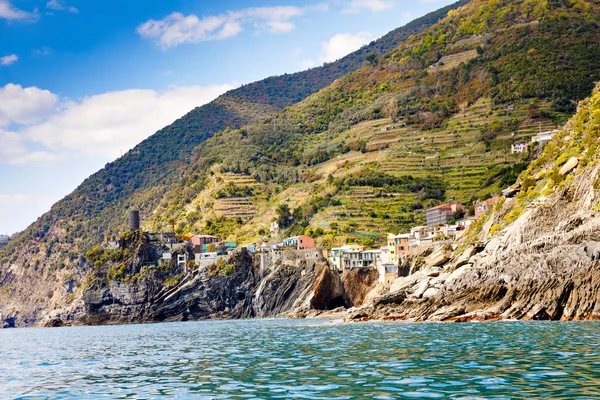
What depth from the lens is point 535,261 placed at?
162 feet

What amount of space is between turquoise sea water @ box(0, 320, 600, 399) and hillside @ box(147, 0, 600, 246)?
80.8 m

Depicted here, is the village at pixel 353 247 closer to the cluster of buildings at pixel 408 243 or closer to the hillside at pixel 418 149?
the cluster of buildings at pixel 408 243

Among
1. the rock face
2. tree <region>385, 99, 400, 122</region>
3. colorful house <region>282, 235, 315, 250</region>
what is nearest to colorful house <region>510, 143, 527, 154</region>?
colorful house <region>282, 235, 315, 250</region>

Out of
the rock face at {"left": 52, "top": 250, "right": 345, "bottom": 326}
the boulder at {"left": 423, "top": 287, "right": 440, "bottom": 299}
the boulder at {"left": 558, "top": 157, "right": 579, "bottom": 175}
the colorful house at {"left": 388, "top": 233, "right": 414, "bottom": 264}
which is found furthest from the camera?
the rock face at {"left": 52, "top": 250, "right": 345, "bottom": 326}

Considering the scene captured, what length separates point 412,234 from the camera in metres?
106

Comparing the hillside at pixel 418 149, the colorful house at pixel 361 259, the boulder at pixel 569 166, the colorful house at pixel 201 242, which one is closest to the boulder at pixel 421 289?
the boulder at pixel 569 166

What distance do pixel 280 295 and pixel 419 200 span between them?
33227 mm

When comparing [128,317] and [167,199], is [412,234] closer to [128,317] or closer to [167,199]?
[128,317]

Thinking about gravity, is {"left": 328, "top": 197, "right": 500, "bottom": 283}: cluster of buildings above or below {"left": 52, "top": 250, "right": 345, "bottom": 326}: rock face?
above

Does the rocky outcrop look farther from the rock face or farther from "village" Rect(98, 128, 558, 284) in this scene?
the rock face

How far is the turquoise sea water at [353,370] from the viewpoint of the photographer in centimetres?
1902

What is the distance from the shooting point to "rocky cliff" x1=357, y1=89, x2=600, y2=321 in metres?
45.9

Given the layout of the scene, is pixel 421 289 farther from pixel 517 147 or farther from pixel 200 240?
pixel 200 240

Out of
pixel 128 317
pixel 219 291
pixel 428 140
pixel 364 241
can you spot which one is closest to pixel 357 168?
pixel 428 140
